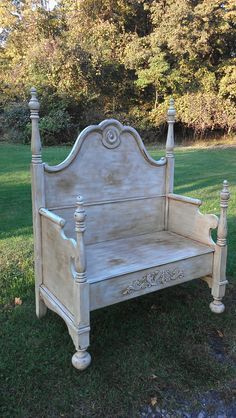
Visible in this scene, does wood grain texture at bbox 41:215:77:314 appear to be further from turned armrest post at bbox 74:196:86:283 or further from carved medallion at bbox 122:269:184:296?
carved medallion at bbox 122:269:184:296

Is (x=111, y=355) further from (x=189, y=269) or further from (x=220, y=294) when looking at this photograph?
(x=220, y=294)

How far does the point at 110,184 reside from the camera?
298 cm

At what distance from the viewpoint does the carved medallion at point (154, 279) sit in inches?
94.9

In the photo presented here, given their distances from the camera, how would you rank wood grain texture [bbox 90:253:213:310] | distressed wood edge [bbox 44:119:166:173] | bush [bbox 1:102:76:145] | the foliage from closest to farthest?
1. wood grain texture [bbox 90:253:213:310]
2. distressed wood edge [bbox 44:119:166:173]
3. bush [bbox 1:102:76:145]
4. the foliage

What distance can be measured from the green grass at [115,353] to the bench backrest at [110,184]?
2.26 feet

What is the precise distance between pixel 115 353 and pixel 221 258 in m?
1.08

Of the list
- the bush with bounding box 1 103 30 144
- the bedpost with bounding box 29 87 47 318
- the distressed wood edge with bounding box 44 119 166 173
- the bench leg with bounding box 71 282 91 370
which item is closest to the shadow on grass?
the bench leg with bounding box 71 282 91 370

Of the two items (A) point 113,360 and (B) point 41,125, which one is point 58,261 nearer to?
(A) point 113,360

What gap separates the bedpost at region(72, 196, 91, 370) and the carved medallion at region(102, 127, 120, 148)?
93cm

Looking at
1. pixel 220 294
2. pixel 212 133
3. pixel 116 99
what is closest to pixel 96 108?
pixel 116 99

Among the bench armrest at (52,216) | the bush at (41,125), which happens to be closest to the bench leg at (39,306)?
the bench armrest at (52,216)

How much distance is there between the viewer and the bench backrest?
2730 mm

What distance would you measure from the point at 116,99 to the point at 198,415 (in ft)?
55.1

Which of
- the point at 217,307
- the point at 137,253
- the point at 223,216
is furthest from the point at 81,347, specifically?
the point at 223,216
